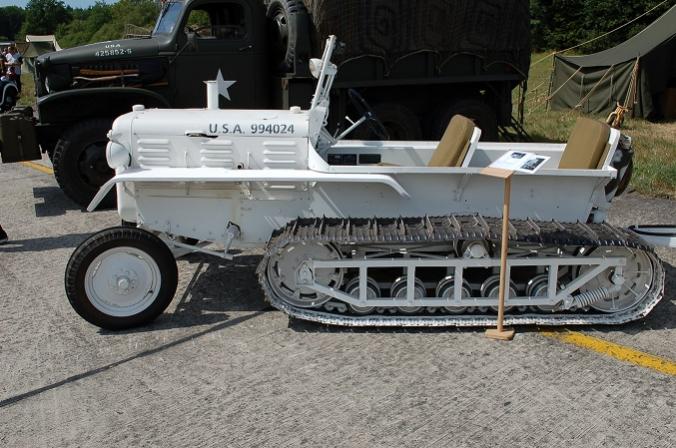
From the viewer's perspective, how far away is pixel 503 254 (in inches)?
185

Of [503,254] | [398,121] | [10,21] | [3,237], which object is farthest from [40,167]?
[10,21]

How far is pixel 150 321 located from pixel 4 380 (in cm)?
100

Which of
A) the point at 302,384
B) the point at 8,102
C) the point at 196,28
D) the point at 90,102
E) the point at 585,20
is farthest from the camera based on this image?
the point at 585,20

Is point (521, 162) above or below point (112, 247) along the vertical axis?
above

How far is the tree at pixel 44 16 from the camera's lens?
270ft

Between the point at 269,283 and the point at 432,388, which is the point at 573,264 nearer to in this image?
the point at 432,388

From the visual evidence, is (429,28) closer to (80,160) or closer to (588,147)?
(80,160)

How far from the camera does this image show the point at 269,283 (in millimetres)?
4887

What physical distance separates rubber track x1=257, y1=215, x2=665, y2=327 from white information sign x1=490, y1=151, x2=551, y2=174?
0.40 m

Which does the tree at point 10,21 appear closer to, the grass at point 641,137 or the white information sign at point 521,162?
the grass at point 641,137

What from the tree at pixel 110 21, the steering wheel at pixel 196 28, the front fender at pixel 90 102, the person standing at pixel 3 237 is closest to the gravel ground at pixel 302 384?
the person standing at pixel 3 237

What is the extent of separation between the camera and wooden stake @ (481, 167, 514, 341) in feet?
15.2

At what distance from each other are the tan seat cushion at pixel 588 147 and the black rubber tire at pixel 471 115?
16.6 feet

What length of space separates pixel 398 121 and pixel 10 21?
374 ft
